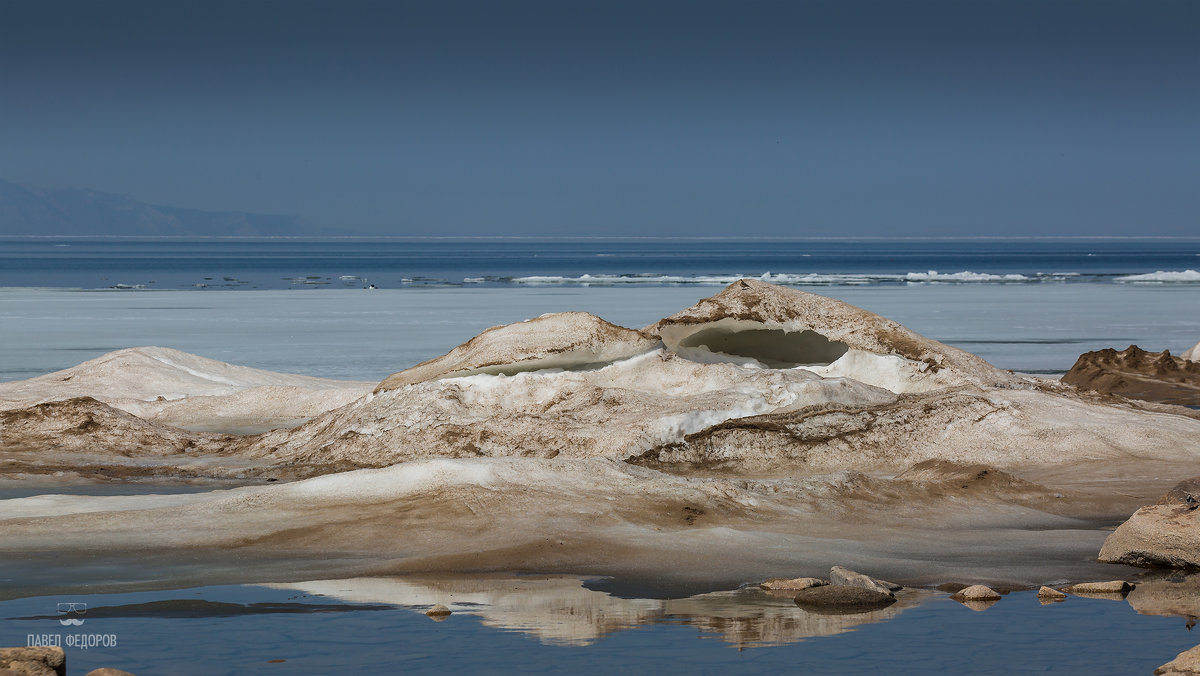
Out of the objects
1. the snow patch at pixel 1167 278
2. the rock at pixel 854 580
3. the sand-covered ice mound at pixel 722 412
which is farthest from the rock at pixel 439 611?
the snow patch at pixel 1167 278

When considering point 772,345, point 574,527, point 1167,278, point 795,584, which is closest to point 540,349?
point 772,345

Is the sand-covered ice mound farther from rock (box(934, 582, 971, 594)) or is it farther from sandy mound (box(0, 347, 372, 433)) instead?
rock (box(934, 582, 971, 594))

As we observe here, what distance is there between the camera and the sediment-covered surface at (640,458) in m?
6.79

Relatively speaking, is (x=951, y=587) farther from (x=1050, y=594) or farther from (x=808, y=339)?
(x=808, y=339)

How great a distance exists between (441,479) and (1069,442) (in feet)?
15.6

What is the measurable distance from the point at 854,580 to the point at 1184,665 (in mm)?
1488

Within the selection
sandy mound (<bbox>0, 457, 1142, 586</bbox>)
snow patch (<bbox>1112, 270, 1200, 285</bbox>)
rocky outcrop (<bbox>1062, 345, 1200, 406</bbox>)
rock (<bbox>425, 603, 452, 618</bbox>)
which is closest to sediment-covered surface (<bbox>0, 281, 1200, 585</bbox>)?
sandy mound (<bbox>0, 457, 1142, 586</bbox>)

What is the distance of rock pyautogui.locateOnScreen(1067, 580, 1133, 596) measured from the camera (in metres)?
6.04

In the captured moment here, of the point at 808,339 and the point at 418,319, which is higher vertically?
the point at 808,339

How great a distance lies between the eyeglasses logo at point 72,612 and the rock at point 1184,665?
3893 millimetres

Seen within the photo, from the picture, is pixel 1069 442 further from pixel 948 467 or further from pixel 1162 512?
pixel 1162 512

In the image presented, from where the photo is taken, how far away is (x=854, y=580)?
5836mm

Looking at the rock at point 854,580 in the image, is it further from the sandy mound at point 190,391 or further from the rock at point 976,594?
the sandy mound at point 190,391

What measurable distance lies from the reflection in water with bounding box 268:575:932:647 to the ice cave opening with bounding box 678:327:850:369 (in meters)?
7.19
